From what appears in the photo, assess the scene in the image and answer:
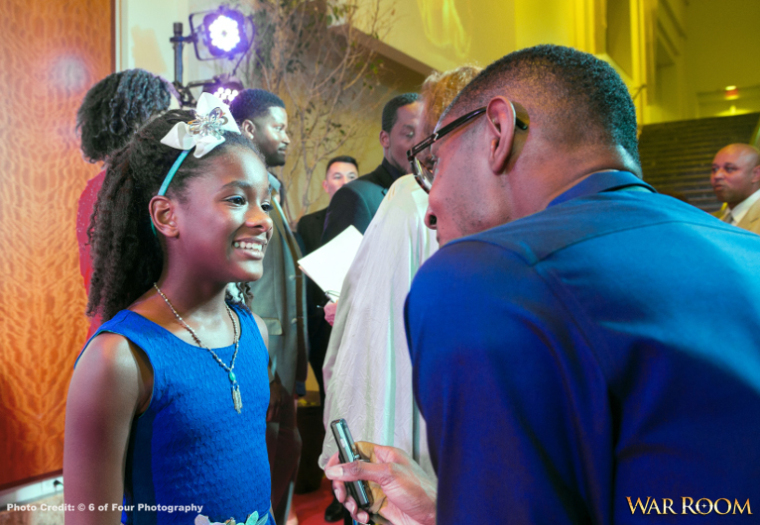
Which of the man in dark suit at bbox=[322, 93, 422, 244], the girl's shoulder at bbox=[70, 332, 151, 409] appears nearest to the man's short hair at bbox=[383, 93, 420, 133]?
the man in dark suit at bbox=[322, 93, 422, 244]

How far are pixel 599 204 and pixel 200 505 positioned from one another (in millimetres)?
1044

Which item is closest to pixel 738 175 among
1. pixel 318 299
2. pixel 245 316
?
pixel 318 299

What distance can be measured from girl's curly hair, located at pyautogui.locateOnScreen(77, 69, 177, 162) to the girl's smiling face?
31.7 inches

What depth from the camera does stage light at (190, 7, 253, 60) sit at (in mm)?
4064

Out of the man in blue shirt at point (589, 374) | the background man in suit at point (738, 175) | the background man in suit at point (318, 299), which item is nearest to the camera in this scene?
the man in blue shirt at point (589, 374)

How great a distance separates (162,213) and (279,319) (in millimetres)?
1224

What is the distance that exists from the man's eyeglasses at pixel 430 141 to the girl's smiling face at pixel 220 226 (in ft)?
1.23

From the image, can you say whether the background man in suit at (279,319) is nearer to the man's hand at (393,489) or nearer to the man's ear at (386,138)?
the man's ear at (386,138)

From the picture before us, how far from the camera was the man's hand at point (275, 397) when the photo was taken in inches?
91.7

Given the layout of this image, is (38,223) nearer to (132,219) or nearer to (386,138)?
(386,138)

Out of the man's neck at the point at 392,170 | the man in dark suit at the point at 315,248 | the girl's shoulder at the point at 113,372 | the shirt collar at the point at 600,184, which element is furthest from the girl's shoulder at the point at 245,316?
the man's neck at the point at 392,170

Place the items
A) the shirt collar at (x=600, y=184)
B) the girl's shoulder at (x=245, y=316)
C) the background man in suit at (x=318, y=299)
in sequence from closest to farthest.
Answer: the shirt collar at (x=600, y=184) < the girl's shoulder at (x=245, y=316) < the background man in suit at (x=318, y=299)

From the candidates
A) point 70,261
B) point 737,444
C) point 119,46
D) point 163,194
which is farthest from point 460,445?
point 119,46

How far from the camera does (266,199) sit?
1.54 m
